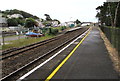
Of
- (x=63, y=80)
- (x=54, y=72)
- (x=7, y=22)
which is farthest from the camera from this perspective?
(x=7, y=22)

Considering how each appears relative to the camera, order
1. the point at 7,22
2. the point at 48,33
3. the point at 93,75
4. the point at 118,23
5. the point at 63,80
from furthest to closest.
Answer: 1. the point at 7,22
2. the point at 118,23
3. the point at 48,33
4. the point at 93,75
5. the point at 63,80

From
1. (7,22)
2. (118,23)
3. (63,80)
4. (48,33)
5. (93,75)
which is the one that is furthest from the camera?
(7,22)

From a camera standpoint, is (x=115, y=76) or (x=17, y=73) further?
(x=17, y=73)

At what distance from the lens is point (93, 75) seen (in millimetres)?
6441

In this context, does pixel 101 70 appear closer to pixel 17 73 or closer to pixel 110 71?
pixel 110 71

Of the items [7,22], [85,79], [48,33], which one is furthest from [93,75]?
[7,22]

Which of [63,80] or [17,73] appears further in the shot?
[17,73]

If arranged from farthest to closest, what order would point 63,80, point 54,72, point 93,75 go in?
1. point 54,72
2. point 93,75
3. point 63,80

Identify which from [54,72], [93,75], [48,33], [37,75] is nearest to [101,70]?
[93,75]

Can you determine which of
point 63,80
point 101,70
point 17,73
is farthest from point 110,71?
point 17,73

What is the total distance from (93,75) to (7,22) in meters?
68.8

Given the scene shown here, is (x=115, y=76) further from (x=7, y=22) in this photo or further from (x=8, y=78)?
(x=7, y=22)

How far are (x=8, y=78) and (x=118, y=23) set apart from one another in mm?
43547

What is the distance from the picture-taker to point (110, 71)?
6977mm
